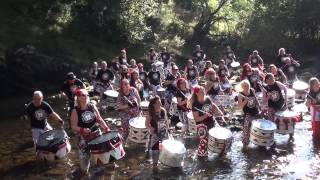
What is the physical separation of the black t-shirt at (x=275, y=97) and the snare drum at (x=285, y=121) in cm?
22

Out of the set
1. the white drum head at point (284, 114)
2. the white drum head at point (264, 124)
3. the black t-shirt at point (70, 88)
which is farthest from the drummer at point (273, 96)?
the black t-shirt at point (70, 88)

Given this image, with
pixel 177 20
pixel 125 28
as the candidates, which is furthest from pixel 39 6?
pixel 177 20

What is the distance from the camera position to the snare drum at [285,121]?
1365cm

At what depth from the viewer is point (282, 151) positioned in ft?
44.4

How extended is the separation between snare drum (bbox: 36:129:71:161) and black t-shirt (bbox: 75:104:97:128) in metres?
1.48

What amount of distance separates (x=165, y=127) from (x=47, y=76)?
16.0 metres

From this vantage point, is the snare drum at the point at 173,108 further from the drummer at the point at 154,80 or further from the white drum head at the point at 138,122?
the white drum head at the point at 138,122

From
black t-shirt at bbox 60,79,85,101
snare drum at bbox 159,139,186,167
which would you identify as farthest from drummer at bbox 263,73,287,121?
black t-shirt at bbox 60,79,85,101

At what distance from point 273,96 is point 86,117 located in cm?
567

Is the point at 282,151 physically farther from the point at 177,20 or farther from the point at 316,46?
the point at 177,20

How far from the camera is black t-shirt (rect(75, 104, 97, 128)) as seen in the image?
10719mm

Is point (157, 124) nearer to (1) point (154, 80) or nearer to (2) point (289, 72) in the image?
(1) point (154, 80)

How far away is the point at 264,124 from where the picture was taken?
1287 cm

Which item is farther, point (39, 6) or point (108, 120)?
point (39, 6)
